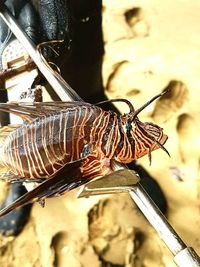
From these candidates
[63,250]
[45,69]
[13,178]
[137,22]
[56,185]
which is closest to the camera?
[56,185]

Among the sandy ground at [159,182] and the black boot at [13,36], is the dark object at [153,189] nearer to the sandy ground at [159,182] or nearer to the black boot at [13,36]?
the sandy ground at [159,182]

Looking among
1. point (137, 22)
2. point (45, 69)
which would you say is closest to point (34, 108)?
point (45, 69)

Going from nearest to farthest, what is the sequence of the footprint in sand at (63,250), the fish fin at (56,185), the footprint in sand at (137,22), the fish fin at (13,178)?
the fish fin at (56,185) < the fish fin at (13,178) < the footprint in sand at (63,250) < the footprint in sand at (137,22)

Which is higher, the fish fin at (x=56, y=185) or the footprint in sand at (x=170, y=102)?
the fish fin at (x=56, y=185)

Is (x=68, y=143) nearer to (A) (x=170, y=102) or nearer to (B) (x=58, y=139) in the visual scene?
(B) (x=58, y=139)

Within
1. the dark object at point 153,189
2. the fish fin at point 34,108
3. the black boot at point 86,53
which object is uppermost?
the fish fin at point 34,108

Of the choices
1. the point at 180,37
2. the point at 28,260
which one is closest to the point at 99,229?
the point at 28,260

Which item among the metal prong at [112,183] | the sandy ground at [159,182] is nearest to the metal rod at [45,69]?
the metal prong at [112,183]

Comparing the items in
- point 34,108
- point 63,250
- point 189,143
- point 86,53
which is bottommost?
point 63,250
